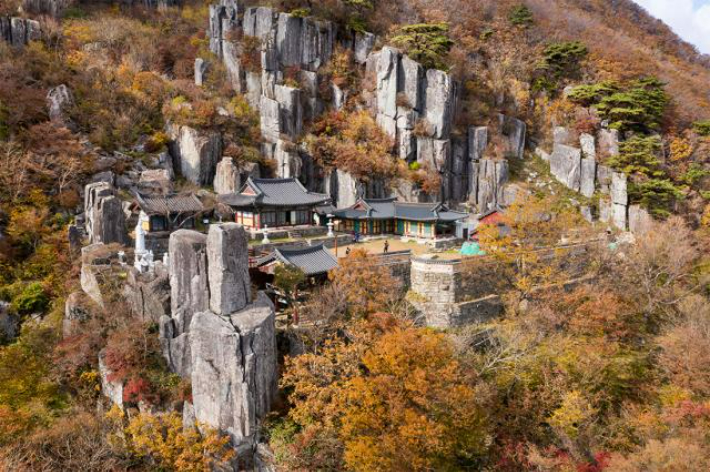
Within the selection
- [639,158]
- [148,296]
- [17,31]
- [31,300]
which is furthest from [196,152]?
[639,158]

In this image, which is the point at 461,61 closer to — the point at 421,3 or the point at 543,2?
the point at 421,3

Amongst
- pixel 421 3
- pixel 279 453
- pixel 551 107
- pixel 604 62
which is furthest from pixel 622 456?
pixel 421 3

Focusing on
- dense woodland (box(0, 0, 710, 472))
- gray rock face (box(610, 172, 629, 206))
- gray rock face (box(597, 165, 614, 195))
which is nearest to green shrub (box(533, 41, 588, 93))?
dense woodland (box(0, 0, 710, 472))

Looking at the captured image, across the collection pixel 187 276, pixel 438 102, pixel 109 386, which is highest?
pixel 438 102

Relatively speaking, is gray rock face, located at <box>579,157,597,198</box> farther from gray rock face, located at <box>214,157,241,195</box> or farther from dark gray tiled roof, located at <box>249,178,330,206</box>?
gray rock face, located at <box>214,157,241,195</box>

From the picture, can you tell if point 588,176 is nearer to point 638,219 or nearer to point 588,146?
point 588,146

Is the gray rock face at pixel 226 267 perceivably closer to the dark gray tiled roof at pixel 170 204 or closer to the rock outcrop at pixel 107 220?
the rock outcrop at pixel 107 220

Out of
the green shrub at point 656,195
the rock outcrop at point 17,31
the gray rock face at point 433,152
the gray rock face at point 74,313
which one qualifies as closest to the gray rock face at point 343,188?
the gray rock face at point 433,152
